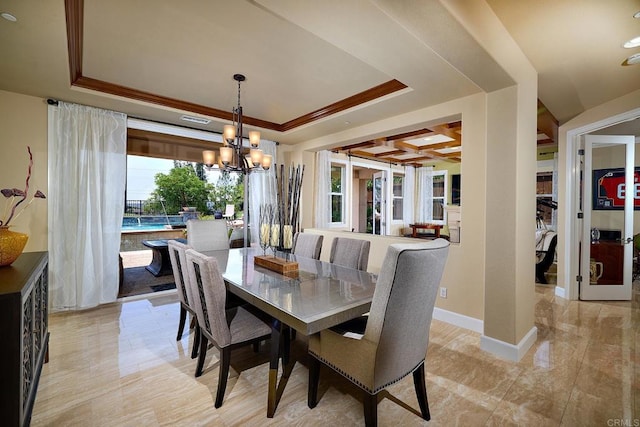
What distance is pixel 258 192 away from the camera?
16.1 feet

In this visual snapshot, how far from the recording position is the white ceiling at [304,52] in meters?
1.73

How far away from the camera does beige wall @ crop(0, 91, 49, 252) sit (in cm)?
298

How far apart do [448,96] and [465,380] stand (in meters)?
2.61

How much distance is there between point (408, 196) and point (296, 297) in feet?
21.2

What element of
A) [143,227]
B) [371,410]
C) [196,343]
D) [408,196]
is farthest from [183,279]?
[408,196]

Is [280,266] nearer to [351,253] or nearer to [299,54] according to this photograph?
[351,253]

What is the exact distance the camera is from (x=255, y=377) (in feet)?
7.02

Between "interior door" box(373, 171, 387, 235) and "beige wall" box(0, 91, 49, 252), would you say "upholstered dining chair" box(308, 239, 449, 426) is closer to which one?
"beige wall" box(0, 91, 49, 252)

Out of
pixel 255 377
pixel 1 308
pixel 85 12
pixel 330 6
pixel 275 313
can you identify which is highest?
pixel 85 12

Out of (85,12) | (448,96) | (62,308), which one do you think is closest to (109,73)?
(85,12)

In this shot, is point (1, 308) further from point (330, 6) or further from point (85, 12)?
point (330, 6)

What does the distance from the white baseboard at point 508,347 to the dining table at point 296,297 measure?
48.8 inches

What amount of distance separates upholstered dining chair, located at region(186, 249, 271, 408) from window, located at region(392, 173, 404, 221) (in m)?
5.91

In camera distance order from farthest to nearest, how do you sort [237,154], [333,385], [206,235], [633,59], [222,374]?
1. [206,235]
2. [237,154]
3. [633,59]
4. [333,385]
5. [222,374]
